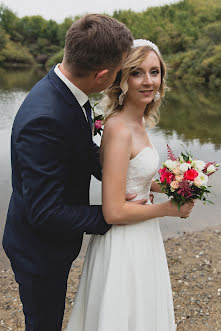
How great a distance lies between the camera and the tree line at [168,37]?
38.1 meters

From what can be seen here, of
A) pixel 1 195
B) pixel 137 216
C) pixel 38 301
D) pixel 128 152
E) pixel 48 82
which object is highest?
pixel 48 82

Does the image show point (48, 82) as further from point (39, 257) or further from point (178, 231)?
point (178, 231)

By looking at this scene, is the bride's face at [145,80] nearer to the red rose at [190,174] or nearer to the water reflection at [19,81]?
the red rose at [190,174]

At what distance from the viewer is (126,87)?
2549 mm

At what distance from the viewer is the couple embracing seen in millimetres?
1842

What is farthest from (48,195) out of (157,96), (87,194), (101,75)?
(157,96)

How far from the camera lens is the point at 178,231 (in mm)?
6316

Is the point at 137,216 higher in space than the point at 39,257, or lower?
higher

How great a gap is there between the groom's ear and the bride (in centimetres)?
44

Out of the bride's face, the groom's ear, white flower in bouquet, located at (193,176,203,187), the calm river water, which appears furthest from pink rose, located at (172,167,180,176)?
the calm river water

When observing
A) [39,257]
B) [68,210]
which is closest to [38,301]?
[39,257]

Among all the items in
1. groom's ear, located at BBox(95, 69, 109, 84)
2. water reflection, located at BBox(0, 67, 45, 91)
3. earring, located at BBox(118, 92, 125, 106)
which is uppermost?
groom's ear, located at BBox(95, 69, 109, 84)

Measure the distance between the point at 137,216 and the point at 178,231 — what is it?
4.24 meters

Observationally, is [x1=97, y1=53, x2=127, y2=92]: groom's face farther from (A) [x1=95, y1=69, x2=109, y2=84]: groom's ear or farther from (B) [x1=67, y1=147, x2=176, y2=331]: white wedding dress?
(B) [x1=67, y1=147, x2=176, y2=331]: white wedding dress
